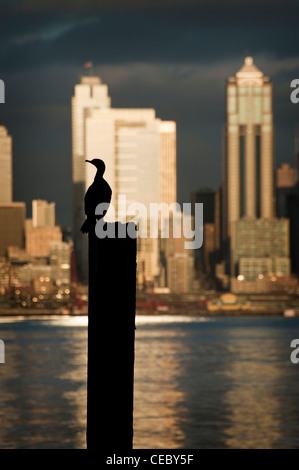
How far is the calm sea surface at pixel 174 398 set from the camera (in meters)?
31.9

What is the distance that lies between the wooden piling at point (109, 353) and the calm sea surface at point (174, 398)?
2249 centimetres

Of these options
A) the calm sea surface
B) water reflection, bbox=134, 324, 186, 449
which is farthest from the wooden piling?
the calm sea surface

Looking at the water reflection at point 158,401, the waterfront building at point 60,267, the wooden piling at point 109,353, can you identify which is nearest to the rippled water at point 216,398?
the water reflection at point 158,401

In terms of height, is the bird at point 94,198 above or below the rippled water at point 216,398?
above

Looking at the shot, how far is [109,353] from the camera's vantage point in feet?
24.5

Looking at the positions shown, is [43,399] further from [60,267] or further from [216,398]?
[60,267]

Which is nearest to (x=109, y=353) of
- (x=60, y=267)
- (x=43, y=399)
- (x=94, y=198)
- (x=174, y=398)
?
(x=94, y=198)

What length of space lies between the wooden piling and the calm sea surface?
73.8ft

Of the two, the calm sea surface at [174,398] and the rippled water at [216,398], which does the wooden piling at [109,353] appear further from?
the rippled water at [216,398]

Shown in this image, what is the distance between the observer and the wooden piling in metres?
7.45

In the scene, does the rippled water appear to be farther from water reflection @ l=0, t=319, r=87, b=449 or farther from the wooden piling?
the wooden piling

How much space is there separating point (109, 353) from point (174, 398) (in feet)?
123
